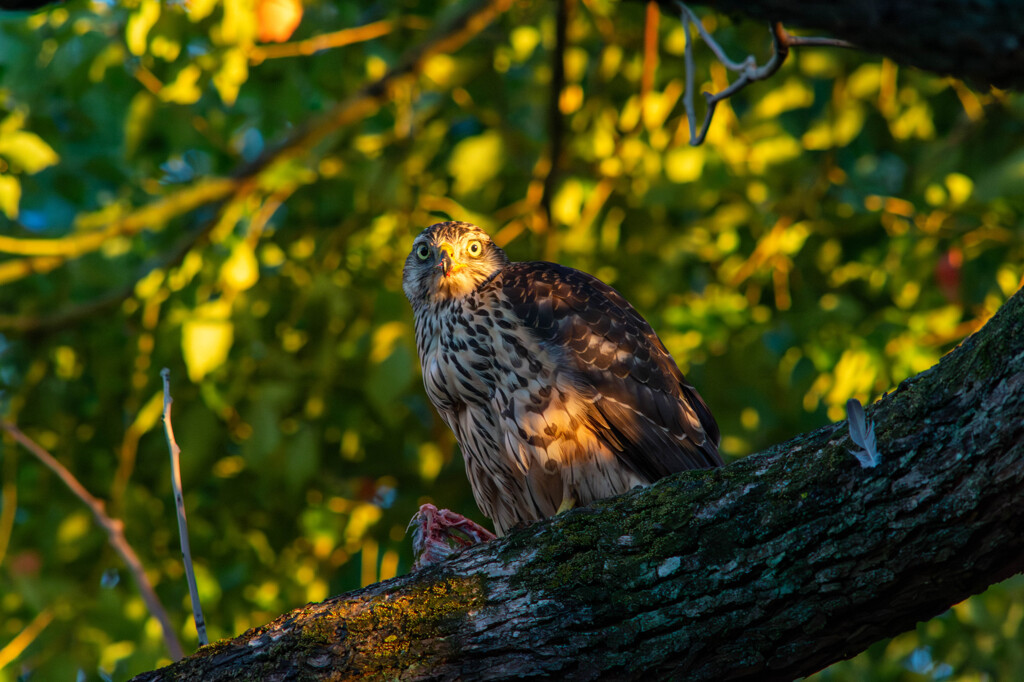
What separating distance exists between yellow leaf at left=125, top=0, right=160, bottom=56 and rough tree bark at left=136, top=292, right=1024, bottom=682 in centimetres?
321

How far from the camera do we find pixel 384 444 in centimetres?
563

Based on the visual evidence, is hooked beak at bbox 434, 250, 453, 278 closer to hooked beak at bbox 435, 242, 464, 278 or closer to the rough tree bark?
hooked beak at bbox 435, 242, 464, 278

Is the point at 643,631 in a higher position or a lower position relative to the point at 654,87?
lower

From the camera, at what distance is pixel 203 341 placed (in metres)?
4.37

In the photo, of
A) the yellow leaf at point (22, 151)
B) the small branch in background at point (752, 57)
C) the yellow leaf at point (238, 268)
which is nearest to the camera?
the small branch in background at point (752, 57)

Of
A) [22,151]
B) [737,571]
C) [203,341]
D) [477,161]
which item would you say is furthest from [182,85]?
[737,571]

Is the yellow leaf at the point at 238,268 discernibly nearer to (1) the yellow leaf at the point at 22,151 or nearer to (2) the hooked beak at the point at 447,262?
(1) the yellow leaf at the point at 22,151

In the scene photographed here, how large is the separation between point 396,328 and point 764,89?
2.47 metres

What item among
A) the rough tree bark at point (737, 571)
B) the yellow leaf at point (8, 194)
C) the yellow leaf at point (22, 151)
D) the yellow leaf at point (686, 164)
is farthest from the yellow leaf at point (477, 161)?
the rough tree bark at point (737, 571)

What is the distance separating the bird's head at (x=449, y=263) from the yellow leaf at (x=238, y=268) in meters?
0.73

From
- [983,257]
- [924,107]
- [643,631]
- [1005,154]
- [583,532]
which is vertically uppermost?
[924,107]

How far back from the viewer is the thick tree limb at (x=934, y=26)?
1.44 m

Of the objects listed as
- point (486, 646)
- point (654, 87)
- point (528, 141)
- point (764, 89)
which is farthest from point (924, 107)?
point (486, 646)

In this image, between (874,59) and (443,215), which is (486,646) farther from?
(874,59)
